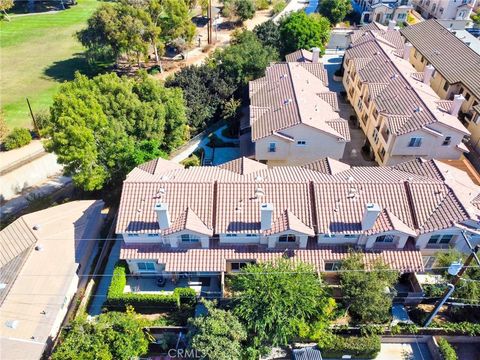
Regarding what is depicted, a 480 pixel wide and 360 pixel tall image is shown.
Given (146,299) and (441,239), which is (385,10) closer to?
(441,239)

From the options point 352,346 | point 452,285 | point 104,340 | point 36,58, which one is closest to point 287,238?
point 352,346

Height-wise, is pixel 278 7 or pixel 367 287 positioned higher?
pixel 278 7

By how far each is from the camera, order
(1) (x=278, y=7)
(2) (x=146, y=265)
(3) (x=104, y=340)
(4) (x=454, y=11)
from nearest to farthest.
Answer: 1. (3) (x=104, y=340)
2. (2) (x=146, y=265)
3. (4) (x=454, y=11)
4. (1) (x=278, y=7)

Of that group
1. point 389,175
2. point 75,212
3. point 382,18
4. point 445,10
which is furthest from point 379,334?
point 445,10

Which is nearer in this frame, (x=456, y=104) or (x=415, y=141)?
(x=415, y=141)

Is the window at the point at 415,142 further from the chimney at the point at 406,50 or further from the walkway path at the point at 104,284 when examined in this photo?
the walkway path at the point at 104,284

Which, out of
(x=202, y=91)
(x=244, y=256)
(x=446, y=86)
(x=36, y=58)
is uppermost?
(x=446, y=86)

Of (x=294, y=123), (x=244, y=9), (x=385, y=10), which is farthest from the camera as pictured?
(x=244, y=9)
